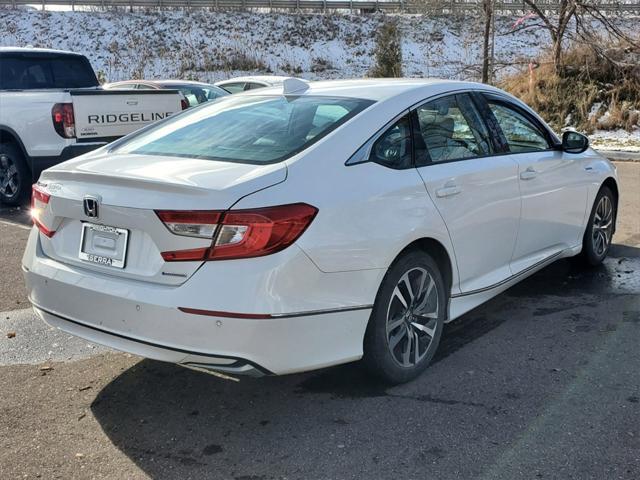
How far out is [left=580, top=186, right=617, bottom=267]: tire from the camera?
18.7 feet

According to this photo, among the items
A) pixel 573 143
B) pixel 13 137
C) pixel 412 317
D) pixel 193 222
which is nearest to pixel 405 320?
pixel 412 317

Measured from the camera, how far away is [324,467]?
2.88 m

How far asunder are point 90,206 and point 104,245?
202 millimetres

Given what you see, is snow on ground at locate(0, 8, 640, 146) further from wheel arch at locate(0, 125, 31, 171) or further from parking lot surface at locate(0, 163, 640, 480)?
parking lot surface at locate(0, 163, 640, 480)

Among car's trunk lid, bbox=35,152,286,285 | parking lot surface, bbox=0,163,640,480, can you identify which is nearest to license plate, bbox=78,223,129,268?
car's trunk lid, bbox=35,152,286,285

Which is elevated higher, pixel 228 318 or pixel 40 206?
pixel 40 206

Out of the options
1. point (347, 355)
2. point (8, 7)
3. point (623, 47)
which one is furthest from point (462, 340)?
point (8, 7)

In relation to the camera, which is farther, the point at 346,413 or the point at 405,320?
the point at 405,320

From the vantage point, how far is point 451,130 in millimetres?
4125

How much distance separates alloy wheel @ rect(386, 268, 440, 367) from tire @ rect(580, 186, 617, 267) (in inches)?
98.9

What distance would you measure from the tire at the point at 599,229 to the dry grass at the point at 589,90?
11.3 m

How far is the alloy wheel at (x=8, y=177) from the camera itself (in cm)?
863

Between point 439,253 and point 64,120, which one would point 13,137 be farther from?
point 439,253

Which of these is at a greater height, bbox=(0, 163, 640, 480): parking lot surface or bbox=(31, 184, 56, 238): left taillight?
bbox=(31, 184, 56, 238): left taillight
